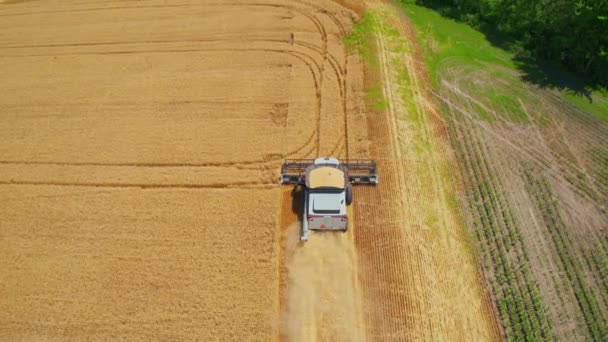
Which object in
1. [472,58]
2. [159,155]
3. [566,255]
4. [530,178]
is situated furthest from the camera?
[472,58]

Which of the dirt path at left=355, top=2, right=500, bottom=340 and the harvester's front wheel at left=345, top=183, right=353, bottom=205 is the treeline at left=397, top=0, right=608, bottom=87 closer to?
the dirt path at left=355, top=2, right=500, bottom=340

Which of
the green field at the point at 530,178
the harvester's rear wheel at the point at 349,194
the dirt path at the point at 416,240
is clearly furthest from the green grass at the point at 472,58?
the harvester's rear wheel at the point at 349,194

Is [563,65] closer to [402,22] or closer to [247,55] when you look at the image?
[402,22]

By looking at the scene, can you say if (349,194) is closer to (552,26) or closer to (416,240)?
(416,240)

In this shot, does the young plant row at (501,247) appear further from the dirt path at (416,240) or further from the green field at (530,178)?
the dirt path at (416,240)

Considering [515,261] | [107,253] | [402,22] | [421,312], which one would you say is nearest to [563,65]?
[402,22]

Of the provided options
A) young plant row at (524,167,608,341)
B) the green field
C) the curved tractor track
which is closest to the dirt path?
the green field

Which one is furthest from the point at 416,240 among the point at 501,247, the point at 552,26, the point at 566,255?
the point at 552,26
